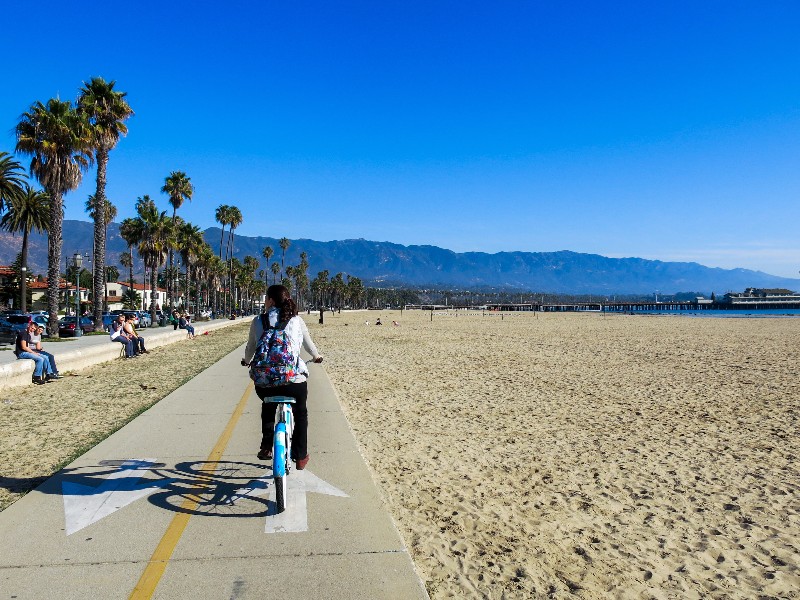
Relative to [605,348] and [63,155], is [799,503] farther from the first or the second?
[63,155]

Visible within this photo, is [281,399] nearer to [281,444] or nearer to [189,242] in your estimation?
[281,444]

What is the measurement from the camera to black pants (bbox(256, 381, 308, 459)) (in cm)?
530

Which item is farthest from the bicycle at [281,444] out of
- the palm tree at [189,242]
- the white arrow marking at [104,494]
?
the palm tree at [189,242]

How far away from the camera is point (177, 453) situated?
7.13 meters

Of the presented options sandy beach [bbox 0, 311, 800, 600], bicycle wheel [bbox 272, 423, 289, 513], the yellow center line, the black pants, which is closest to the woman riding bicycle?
the black pants

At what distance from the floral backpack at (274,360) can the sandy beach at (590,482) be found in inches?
67.5

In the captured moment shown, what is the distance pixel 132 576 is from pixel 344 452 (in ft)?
11.6

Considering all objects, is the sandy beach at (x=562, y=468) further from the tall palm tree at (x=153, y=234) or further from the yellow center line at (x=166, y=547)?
the tall palm tree at (x=153, y=234)

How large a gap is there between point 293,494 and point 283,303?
73.4 inches

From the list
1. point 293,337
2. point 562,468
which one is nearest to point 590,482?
point 562,468

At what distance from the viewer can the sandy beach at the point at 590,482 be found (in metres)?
4.41

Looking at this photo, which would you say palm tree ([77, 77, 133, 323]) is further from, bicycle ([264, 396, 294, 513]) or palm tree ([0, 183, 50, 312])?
bicycle ([264, 396, 294, 513])

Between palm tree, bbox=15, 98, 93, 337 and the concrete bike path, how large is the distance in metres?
27.1

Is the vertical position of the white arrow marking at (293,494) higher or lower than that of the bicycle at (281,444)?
lower
